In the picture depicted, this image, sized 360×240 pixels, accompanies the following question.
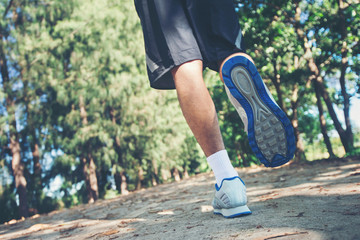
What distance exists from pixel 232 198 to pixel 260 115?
1.28ft

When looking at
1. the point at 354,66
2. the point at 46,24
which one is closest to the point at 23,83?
the point at 46,24

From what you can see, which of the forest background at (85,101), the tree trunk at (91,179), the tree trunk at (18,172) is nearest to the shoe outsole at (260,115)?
the forest background at (85,101)

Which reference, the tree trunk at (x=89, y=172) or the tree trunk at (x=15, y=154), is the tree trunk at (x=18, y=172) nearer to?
the tree trunk at (x=15, y=154)

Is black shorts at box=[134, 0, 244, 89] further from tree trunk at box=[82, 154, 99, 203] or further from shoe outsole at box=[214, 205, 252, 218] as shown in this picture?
tree trunk at box=[82, 154, 99, 203]

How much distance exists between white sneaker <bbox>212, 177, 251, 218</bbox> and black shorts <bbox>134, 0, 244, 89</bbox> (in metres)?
0.59

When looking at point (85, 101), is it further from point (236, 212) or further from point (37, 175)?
point (236, 212)

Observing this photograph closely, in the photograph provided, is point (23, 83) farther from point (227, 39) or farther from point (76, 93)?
point (227, 39)

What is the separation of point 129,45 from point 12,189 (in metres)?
6.39

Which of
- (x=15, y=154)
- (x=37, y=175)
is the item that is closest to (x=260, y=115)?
(x=15, y=154)

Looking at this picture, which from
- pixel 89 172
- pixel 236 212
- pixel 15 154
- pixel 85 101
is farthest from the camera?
pixel 89 172

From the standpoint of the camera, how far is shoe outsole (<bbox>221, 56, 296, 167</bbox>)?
1335mm

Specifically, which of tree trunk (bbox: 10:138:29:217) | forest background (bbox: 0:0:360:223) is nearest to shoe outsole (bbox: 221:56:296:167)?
forest background (bbox: 0:0:360:223)

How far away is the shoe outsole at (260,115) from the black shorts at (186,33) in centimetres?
12

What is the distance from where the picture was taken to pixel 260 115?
135 centimetres
